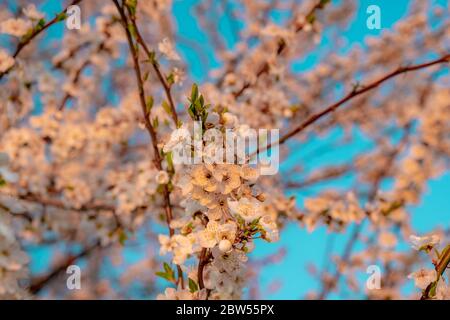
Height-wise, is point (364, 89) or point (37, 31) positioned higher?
point (37, 31)

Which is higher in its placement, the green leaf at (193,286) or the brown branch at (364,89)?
the brown branch at (364,89)

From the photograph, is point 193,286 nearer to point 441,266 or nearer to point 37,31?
point 441,266

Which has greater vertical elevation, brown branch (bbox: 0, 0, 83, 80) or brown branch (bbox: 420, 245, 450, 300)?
brown branch (bbox: 0, 0, 83, 80)

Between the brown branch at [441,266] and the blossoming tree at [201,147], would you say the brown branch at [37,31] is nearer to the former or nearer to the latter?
the blossoming tree at [201,147]

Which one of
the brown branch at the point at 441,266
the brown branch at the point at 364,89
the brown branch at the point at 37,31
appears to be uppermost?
the brown branch at the point at 37,31

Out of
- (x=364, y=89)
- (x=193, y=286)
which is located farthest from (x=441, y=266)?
(x=364, y=89)

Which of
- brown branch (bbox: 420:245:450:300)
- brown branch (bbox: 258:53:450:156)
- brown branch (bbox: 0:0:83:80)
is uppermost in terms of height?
brown branch (bbox: 0:0:83:80)

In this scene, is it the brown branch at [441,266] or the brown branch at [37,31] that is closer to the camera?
the brown branch at [441,266]

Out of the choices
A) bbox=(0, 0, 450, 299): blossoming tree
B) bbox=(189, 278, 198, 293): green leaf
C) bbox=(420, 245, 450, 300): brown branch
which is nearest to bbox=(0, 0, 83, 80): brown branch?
bbox=(0, 0, 450, 299): blossoming tree

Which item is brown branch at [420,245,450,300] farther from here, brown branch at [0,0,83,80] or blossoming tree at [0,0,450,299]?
brown branch at [0,0,83,80]

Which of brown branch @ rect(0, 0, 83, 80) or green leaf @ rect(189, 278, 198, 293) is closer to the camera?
green leaf @ rect(189, 278, 198, 293)

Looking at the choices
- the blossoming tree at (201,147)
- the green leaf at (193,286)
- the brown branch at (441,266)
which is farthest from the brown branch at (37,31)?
the brown branch at (441,266)
